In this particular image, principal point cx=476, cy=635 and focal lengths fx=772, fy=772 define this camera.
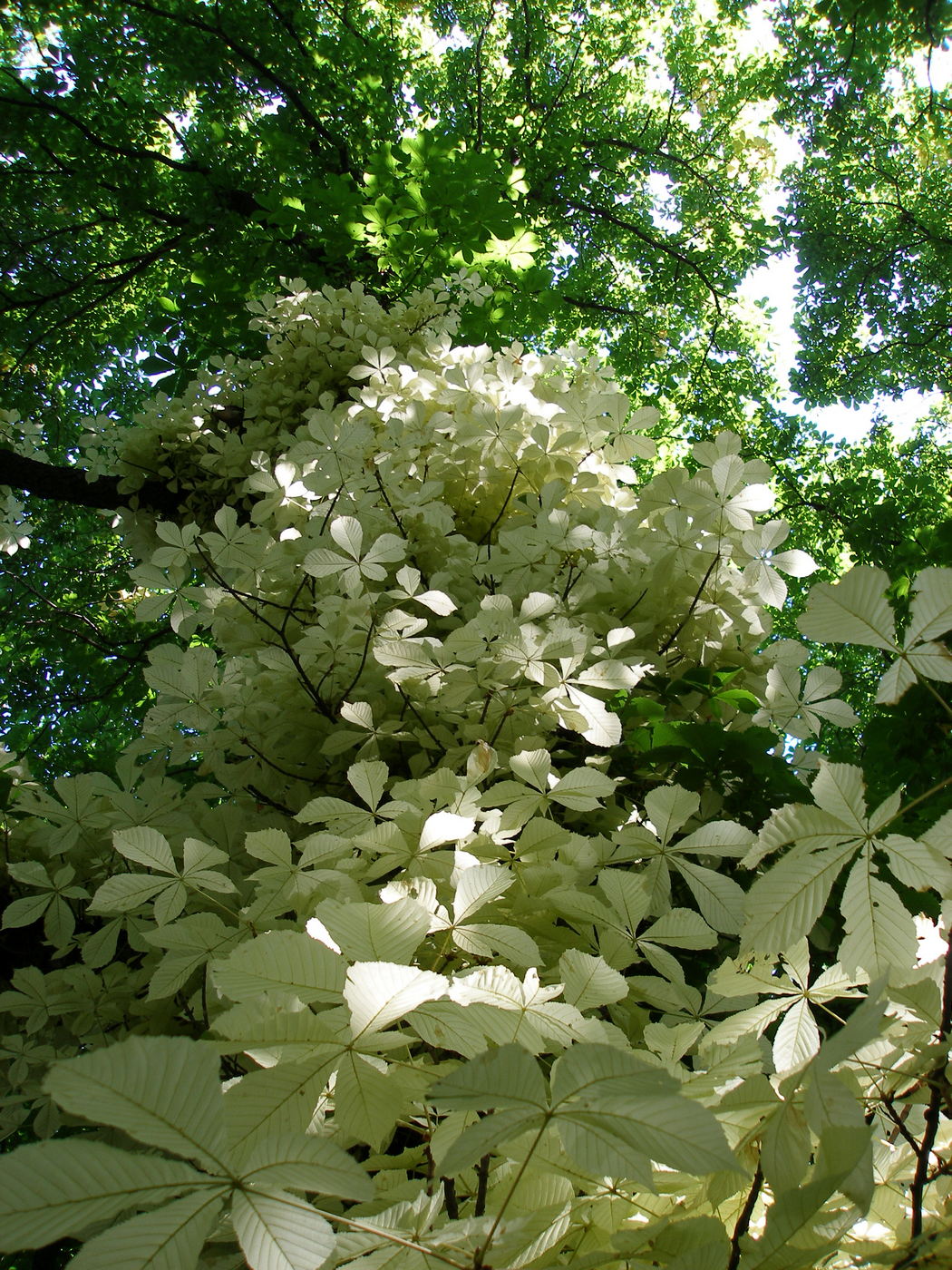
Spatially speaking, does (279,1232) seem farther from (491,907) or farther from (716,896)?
(716,896)

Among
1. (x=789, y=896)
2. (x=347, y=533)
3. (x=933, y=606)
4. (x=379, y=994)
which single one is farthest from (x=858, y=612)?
(x=347, y=533)

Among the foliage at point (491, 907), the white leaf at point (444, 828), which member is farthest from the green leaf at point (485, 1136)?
the white leaf at point (444, 828)

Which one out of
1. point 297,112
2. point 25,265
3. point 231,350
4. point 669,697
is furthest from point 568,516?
point 25,265

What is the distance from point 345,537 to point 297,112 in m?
3.92

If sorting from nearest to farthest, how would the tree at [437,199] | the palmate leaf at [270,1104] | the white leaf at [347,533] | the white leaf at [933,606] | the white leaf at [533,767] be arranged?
the palmate leaf at [270,1104] → the white leaf at [933,606] → the white leaf at [533,767] → the white leaf at [347,533] → the tree at [437,199]

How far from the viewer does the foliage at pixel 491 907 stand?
45cm

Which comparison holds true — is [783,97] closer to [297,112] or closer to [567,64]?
[567,64]

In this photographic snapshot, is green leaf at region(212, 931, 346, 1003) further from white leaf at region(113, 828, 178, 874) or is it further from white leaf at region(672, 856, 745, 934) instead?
white leaf at region(672, 856, 745, 934)

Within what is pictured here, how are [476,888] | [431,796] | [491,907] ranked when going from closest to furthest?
[476,888], [491,907], [431,796]

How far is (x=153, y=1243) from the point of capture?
0.40 m

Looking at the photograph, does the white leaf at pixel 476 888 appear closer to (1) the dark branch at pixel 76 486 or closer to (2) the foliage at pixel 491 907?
(2) the foliage at pixel 491 907

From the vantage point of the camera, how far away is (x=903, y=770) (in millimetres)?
1283

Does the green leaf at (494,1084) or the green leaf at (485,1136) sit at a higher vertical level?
the green leaf at (494,1084)

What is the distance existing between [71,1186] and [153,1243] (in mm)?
53
